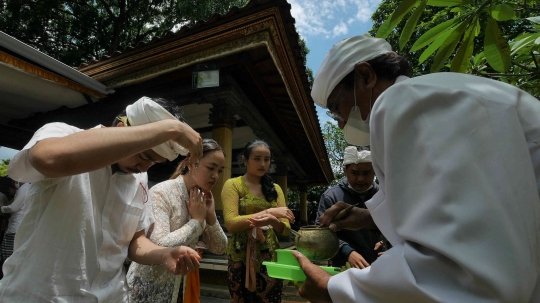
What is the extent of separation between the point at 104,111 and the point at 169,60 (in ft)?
7.45

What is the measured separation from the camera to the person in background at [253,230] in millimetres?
3010

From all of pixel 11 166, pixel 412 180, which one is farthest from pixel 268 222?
pixel 412 180

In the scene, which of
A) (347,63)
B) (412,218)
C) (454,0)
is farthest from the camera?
(454,0)

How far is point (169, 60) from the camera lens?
190 inches

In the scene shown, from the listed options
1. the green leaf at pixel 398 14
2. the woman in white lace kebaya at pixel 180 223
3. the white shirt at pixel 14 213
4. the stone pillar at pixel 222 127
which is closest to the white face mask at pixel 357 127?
the green leaf at pixel 398 14

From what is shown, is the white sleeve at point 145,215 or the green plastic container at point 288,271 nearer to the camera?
the green plastic container at point 288,271

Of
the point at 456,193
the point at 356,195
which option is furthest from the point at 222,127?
the point at 456,193

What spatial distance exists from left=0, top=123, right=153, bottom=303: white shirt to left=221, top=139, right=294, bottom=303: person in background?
4.98 ft

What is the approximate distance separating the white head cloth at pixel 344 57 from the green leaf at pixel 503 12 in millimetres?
579

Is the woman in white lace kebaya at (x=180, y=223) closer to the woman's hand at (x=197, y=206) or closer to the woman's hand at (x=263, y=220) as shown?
the woman's hand at (x=197, y=206)

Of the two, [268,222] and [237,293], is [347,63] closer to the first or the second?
[268,222]

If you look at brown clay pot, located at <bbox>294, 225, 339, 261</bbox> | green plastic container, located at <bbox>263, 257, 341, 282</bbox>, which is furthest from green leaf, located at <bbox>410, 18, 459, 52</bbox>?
green plastic container, located at <bbox>263, 257, 341, 282</bbox>

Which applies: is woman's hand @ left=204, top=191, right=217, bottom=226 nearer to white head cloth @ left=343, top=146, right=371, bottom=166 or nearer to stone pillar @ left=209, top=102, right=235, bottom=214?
white head cloth @ left=343, top=146, right=371, bottom=166

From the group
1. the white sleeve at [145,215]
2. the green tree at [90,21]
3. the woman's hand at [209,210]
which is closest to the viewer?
the white sleeve at [145,215]
